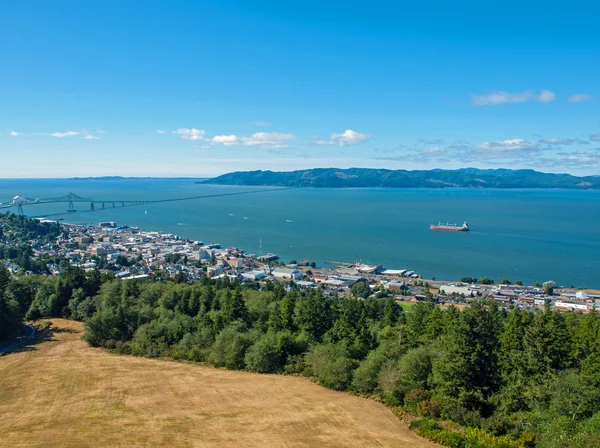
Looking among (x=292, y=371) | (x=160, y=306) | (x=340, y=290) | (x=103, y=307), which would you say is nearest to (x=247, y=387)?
(x=292, y=371)

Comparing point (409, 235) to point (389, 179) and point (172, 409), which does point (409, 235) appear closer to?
point (172, 409)

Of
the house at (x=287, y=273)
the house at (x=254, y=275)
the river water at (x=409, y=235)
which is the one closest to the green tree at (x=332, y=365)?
the house at (x=254, y=275)

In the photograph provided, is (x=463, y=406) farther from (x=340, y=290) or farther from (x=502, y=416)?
(x=340, y=290)

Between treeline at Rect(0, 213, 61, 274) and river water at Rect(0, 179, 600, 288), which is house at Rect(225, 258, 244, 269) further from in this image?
treeline at Rect(0, 213, 61, 274)

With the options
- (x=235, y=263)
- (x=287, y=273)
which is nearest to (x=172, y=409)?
(x=287, y=273)

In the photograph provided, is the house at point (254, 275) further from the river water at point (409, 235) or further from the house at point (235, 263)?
the river water at point (409, 235)

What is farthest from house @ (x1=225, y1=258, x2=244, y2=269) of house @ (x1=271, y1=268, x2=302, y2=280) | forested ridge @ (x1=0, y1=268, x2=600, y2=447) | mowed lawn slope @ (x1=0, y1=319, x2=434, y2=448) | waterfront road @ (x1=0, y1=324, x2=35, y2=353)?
mowed lawn slope @ (x1=0, y1=319, x2=434, y2=448)

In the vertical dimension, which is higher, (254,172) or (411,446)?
(254,172)
